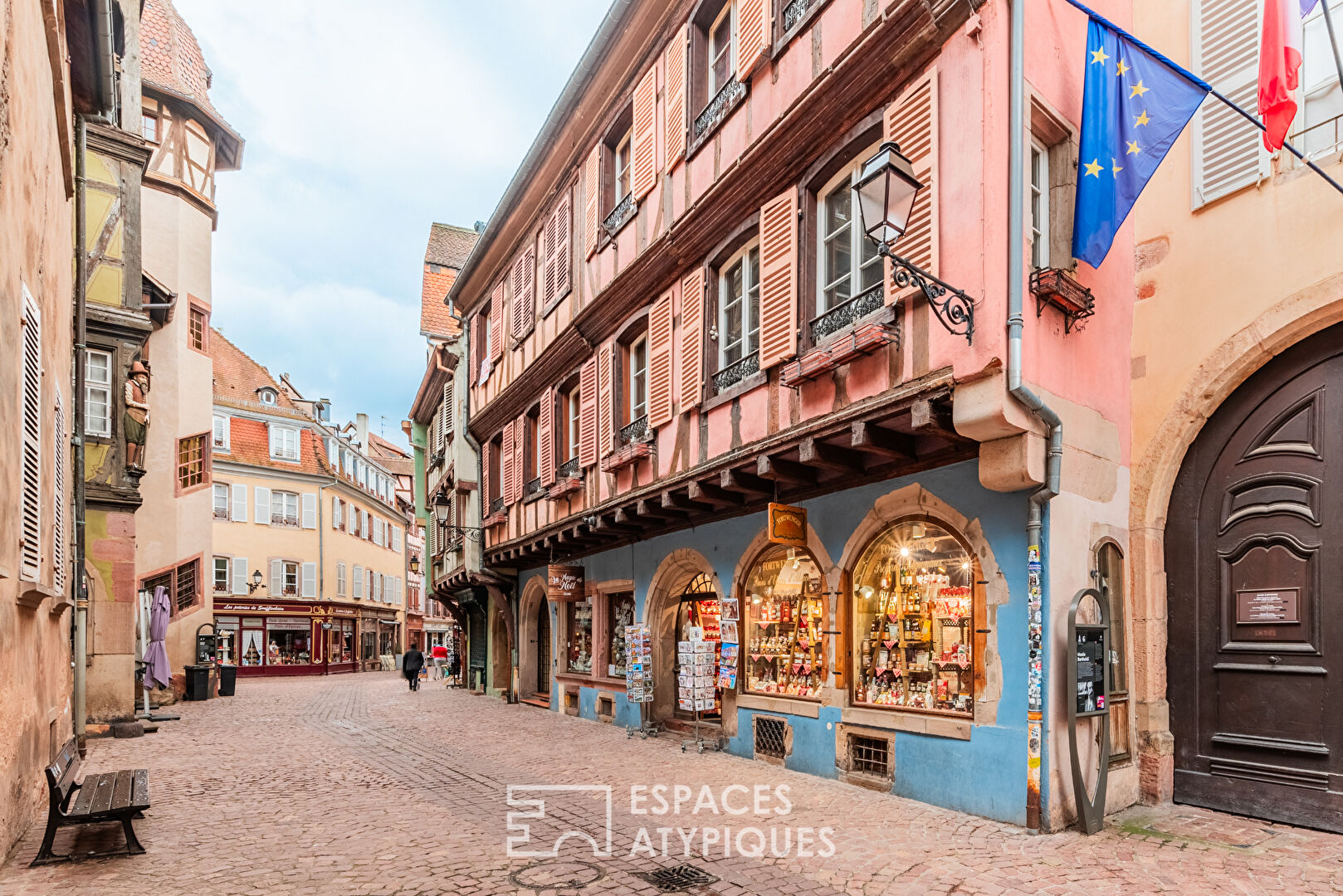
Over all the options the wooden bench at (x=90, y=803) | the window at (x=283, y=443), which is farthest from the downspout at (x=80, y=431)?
the window at (x=283, y=443)

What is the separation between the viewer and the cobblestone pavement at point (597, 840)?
5.72 metres

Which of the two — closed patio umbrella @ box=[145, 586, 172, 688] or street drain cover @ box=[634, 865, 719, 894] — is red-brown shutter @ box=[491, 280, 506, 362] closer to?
closed patio umbrella @ box=[145, 586, 172, 688]

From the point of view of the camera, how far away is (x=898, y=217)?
21.8 ft

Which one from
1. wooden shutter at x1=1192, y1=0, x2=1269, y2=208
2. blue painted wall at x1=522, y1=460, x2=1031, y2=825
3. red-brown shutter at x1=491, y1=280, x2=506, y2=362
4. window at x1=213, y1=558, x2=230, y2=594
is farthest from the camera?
window at x1=213, y1=558, x2=230, y2=594

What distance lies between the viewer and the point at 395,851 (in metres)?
6.53

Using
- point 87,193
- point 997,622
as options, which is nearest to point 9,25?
point 997,622

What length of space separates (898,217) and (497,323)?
46.5 ft

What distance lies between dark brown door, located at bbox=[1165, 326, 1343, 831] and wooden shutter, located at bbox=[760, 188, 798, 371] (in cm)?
359

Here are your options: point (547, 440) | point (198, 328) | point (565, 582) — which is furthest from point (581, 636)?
point (198, 328)

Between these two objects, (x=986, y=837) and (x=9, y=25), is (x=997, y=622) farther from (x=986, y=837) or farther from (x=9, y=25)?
(x=9, y=25)

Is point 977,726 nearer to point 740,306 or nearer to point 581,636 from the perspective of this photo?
point 740,306

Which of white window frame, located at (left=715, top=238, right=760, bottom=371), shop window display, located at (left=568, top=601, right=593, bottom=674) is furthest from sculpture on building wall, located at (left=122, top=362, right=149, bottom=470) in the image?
white window frame, located at (left=715, top=238, right=760, bottom=371)

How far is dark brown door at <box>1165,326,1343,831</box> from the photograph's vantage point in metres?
6.89
